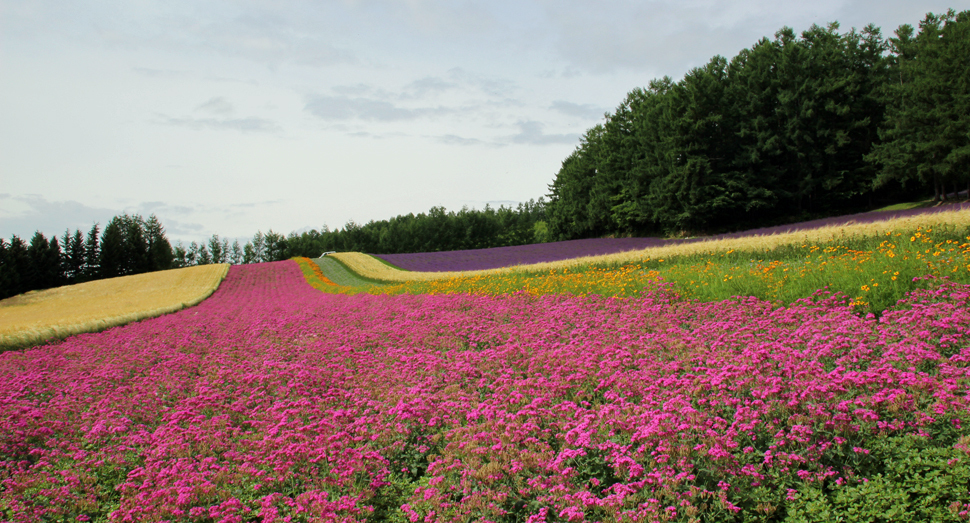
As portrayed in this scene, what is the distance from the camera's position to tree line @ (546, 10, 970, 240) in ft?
140

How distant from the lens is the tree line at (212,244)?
59.9m

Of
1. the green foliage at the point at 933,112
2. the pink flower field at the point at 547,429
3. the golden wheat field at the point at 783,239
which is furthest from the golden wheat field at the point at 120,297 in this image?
the green foliage at the point at 933,112

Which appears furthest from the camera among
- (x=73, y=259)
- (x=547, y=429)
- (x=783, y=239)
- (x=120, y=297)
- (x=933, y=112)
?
(x=73, y=259)

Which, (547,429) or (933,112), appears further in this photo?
(933,112)

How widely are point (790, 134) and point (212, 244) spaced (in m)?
139

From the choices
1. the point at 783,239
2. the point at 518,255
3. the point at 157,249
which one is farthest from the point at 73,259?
the point at 783,239

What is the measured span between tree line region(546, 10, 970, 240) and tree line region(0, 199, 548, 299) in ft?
150

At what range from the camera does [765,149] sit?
45688 mm

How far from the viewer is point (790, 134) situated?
45.1m

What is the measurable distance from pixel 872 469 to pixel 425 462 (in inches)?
157

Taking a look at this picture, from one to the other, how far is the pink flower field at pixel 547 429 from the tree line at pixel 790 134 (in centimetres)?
4180

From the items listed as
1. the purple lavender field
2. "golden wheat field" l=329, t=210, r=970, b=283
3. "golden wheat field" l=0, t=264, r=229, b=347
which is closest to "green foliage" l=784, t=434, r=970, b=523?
"golden wheat field" l=329, t=210, r=970, b=283

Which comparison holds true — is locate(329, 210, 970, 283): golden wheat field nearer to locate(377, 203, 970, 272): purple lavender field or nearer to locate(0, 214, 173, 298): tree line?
locate(377, 203, 970, 272): purple lavender field

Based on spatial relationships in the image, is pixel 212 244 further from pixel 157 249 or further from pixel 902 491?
pixel 902 491
